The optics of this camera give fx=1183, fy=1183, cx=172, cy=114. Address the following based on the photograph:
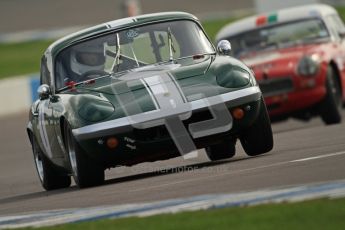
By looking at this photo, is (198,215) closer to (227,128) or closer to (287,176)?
(287,176)

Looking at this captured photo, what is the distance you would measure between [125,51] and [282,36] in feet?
18.9

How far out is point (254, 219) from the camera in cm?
614

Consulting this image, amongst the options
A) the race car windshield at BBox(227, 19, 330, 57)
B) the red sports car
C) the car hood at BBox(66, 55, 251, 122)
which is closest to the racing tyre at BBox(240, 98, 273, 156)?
the car hood at BBox(66, 55, 251, 122)

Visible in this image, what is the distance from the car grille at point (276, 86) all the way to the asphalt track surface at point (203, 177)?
1.86 m

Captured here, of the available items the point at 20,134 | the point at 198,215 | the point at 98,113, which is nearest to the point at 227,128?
the point at 98,113

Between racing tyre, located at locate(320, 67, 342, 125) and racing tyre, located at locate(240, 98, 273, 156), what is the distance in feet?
15.7

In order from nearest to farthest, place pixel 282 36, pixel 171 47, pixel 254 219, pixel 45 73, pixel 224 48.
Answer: pixel 254 219 < pixel 171 47 < pixel 224 48 < pixel 45 73 < pixel 282 36

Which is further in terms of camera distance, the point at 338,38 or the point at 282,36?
the point at 282,36

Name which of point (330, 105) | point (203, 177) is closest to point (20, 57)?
point (330, 105)

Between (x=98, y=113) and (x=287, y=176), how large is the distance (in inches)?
77.4

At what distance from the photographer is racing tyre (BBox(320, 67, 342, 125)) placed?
1459 centimetres

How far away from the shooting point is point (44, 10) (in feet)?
128

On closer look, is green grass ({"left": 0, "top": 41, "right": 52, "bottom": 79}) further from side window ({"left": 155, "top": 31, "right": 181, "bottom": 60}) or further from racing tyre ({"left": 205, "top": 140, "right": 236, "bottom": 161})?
side window ({"left": 155, "top": 31, "right": 181, "bottom": 60})

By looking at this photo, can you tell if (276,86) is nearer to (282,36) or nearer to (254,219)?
(282,36)
